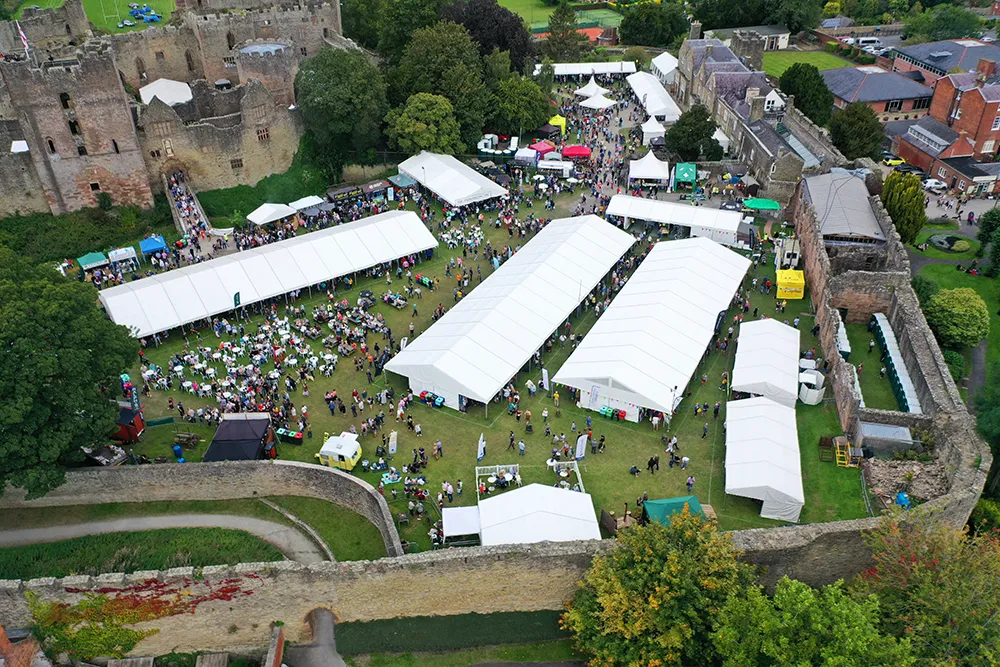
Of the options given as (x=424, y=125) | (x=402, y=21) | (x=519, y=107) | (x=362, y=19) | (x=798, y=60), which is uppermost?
(x=402, y=21)

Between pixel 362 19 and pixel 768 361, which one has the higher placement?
pixel 362 19

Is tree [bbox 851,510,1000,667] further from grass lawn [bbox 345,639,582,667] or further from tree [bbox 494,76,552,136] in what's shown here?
tree [bbox 494,76,552,136]

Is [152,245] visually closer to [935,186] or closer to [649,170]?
[649,170]

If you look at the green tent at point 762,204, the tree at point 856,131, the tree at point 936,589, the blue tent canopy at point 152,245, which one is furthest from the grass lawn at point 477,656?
the tree at point 856,131

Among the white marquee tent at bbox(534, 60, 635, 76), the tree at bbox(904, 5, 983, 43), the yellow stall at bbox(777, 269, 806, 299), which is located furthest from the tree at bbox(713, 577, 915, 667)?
the tree at bbox(904, 5, 983, 43)

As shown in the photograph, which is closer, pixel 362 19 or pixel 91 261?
pixel 91 261

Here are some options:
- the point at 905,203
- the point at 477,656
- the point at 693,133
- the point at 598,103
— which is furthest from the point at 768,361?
the point at 598,103

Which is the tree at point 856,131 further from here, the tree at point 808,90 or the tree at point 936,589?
the tree at point 936,589
